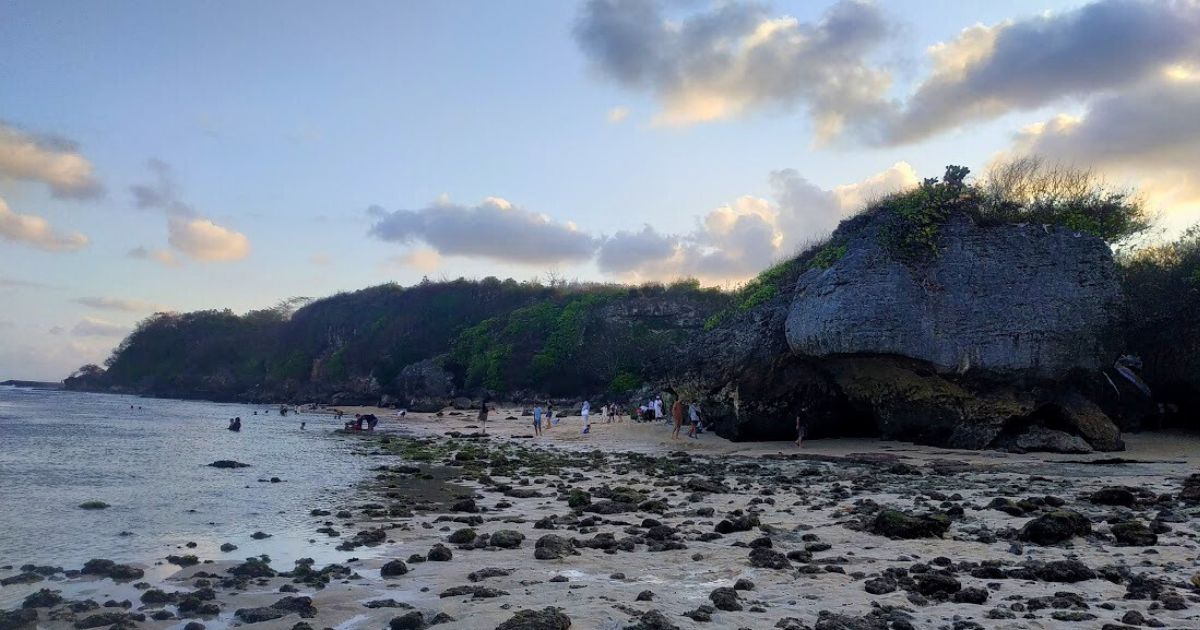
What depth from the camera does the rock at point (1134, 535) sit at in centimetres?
815

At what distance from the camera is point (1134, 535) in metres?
8.23

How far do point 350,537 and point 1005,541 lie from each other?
8009 mm

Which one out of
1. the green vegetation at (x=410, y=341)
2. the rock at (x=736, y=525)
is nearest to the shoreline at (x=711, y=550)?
the rock at (x=736, y=525)

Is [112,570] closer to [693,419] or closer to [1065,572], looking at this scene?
[1065,572]

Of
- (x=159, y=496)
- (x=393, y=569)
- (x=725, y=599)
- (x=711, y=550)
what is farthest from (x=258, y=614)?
(x=159, y=496)

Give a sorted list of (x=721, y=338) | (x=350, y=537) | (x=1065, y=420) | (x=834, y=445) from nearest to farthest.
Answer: (x=350, y=537), (x=1065, y=420), (x=834, y=445), (x=721, y=338)

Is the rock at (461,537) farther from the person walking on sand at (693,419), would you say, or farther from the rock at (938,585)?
the person walking on sand at (693,419)

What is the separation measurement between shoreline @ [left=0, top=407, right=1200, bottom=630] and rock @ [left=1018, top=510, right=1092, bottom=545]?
0.16 m

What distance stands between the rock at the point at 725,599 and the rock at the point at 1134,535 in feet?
15.8

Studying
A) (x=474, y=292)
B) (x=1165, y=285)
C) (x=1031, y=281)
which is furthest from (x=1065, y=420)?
(x=474, y=292)

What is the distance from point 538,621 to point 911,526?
5.31 metres

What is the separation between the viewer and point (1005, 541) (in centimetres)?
862

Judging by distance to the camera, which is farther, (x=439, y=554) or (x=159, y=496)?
(x=159, y=496)

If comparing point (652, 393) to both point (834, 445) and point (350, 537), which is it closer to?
point (834, 445)
